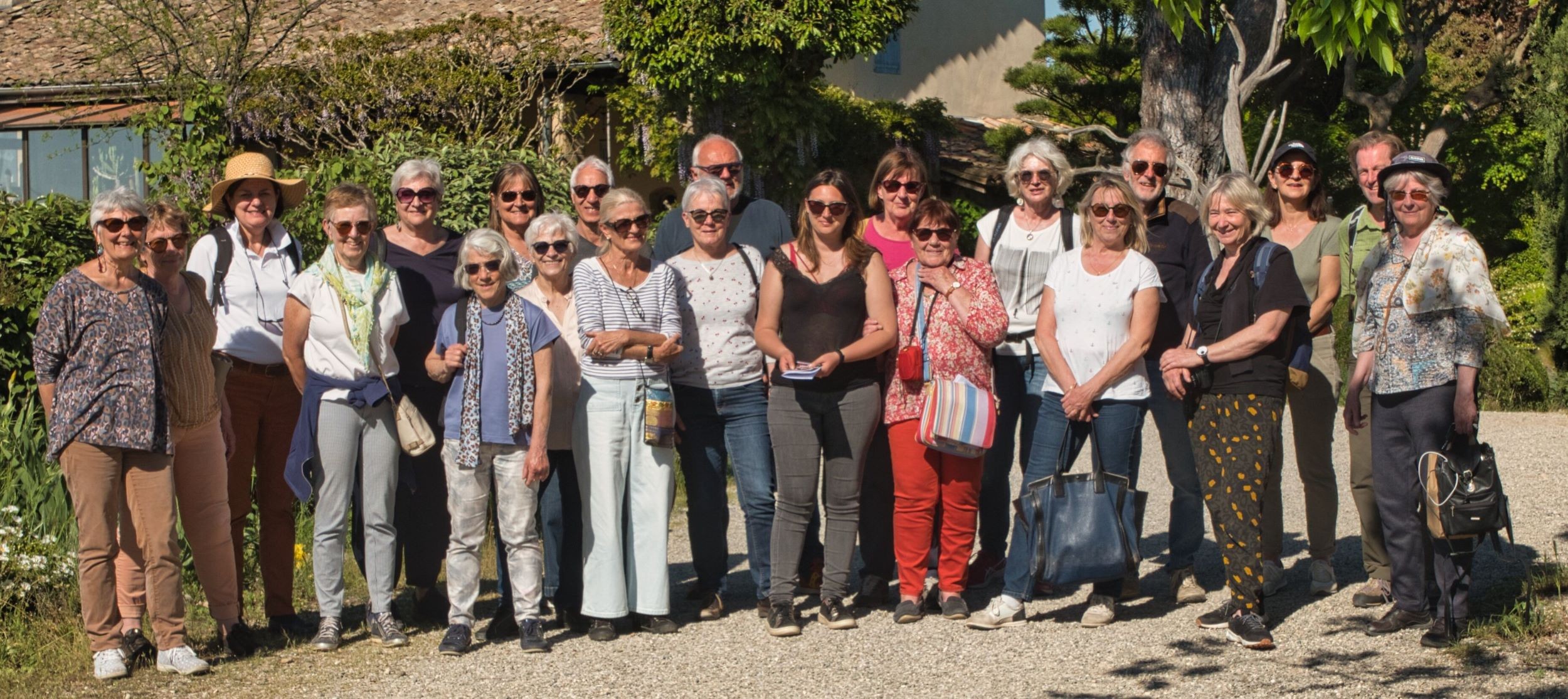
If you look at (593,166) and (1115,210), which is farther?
(593,166)

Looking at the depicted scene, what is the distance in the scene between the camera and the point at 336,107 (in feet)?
59.7

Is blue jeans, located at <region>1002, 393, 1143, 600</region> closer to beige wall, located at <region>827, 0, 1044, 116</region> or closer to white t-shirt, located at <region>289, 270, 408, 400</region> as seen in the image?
white t-shirt, located at <region>289, 270, 408, 400</region>

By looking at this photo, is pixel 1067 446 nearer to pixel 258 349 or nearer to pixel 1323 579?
pixel 1323 579

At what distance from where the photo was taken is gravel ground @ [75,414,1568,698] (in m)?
5.27

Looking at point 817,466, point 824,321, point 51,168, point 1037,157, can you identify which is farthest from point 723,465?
A: point 51,168

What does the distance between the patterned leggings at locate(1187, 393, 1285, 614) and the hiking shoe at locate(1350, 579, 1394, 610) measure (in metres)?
0.66

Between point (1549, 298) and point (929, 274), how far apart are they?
974 centimetres

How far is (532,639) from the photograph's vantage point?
6.02 meters

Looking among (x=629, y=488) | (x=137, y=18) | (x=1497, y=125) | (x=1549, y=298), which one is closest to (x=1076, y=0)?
(x=1497, y=125)

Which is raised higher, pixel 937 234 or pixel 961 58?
pixel 961 58

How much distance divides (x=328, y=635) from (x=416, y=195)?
1809 mm

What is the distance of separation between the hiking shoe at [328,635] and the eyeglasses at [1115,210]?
3.44 meters

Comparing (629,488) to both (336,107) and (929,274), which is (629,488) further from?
(336,107)

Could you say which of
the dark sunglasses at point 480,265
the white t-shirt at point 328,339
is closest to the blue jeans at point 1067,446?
the dark sunglasses at point 480,265
